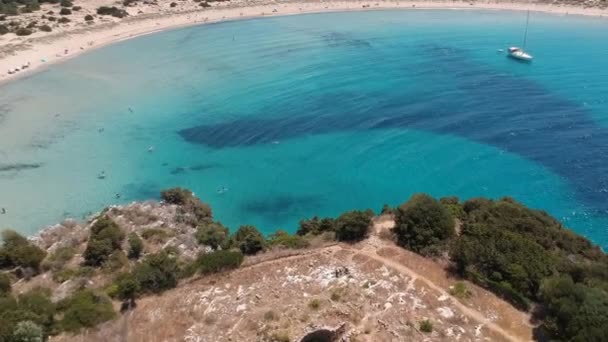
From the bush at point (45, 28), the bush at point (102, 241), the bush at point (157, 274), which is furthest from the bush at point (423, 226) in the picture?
the bush at point (45, 28)

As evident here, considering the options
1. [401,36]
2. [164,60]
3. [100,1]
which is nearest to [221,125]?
[164,60]

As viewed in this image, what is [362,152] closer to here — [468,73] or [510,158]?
[510,158]

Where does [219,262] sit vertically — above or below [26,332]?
below

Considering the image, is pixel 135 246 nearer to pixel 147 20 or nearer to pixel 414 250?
pixel 414 250

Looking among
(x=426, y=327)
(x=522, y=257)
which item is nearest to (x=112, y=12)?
(x=522, y=257)

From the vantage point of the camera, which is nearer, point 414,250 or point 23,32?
point 414,250

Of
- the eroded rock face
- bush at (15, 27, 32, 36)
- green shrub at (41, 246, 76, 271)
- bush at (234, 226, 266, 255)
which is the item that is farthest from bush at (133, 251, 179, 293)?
bush at (15, 27, 32, 36)

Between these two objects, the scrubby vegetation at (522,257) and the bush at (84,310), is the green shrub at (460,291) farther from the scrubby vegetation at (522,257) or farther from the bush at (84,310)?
the bush at (84,310)
